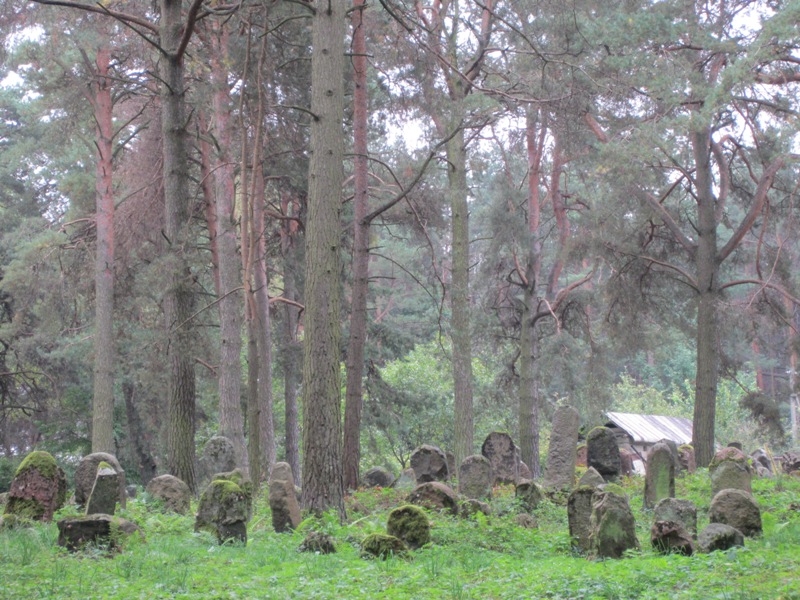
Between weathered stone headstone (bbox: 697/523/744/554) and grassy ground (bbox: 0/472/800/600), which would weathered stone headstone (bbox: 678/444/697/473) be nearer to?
grassy ground (bbox: 0/472/800/600)

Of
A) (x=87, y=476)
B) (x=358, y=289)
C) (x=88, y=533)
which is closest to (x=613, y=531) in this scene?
(x=88, y=533)

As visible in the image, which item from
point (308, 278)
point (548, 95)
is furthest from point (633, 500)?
point (548, 95)

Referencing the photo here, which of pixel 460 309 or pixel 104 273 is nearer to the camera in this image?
pixel 460 309

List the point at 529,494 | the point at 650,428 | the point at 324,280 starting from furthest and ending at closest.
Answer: the point at 650,428, the point at 529,494, the point at 324,280

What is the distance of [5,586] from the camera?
5816mm

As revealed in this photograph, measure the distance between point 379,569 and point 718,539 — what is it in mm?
3210

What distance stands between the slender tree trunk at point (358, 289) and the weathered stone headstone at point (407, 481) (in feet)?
3.53

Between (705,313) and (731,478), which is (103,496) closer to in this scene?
(731,478)

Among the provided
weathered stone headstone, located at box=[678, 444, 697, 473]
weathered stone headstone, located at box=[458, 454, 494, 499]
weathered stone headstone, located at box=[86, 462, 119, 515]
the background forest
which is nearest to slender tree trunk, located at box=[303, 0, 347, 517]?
the background forest

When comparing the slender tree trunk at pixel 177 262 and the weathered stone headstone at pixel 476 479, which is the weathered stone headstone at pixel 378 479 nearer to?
the weathered stone headstone at pixel 476 479

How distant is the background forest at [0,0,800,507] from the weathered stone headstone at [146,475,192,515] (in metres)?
0.91

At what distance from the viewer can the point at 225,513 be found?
8.57 m

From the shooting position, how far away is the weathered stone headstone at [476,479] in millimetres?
12570

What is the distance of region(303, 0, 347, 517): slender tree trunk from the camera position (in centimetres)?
993
